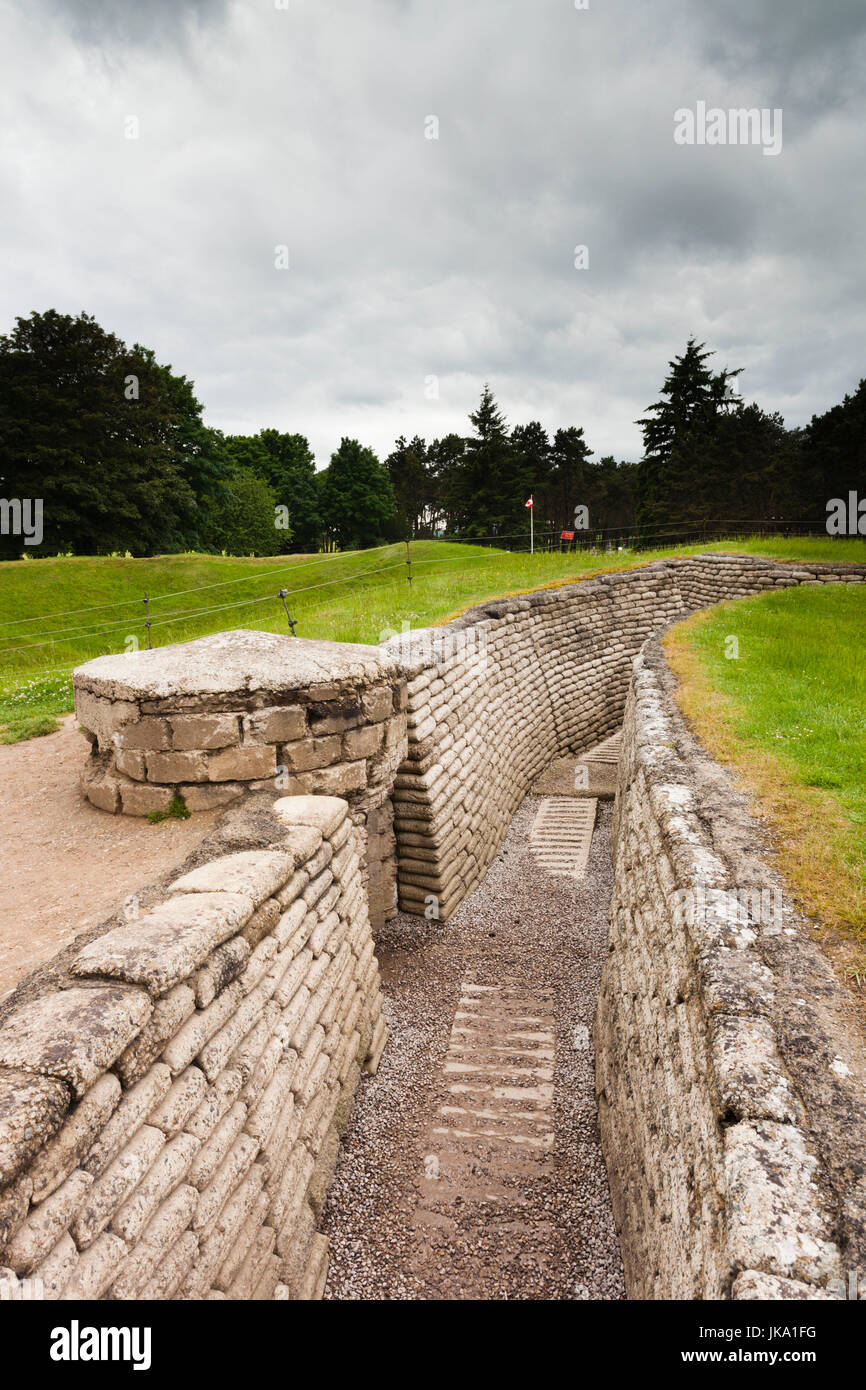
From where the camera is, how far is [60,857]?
14.9 ft

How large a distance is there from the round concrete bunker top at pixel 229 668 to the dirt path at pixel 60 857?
946mm

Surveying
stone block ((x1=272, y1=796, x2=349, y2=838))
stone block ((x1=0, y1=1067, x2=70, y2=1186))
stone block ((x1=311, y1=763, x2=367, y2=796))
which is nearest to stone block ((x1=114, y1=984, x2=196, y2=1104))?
stone block ((x1=0, y1=1067, x2=70, y2=1186))

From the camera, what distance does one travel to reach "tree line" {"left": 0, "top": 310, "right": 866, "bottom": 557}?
23.7 metres

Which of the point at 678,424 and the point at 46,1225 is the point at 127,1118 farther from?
the point at 678,424

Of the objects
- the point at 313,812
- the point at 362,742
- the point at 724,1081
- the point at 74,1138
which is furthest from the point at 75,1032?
the point at 362,742

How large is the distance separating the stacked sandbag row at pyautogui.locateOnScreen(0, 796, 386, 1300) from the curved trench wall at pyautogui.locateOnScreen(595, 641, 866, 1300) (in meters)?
1.71

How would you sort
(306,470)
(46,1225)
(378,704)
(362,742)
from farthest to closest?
(306,470), (378,704), (362,742), (46,1225)

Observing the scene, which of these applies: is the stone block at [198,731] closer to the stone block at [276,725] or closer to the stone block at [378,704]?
the stone block at [276,725]

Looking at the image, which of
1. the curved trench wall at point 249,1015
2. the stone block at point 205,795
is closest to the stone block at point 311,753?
the curved trench wall at point 249,1015

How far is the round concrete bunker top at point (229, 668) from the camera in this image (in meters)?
4.84

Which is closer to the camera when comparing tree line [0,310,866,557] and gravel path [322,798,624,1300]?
gravel path [322,798,624,1300]

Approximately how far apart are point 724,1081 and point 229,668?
13.0 ft

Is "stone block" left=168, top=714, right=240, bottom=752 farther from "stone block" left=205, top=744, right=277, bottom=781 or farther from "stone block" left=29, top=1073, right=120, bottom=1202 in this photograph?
"stone block" left=29, top=1073, right=120, bottom=1202
